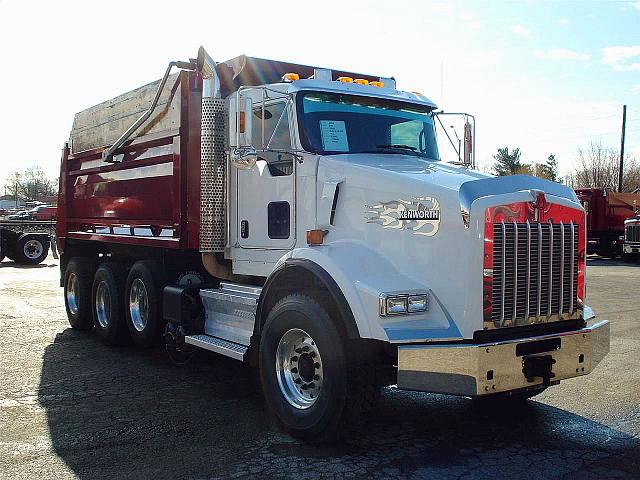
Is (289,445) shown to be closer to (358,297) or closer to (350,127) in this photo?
(358,297)

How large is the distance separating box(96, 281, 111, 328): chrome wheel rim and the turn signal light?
4.59 metres

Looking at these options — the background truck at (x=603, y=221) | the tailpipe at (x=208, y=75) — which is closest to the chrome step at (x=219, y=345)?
the tailpipe at (x=208, y=75)

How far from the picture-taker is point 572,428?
5.68 m

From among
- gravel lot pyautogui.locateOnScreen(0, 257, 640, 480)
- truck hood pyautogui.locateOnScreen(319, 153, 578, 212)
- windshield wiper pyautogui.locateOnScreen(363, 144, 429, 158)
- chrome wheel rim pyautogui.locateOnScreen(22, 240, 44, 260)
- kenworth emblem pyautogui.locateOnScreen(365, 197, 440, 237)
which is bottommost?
gravel lot pyautogui.locateOnScreen(0, 257, 640, 480)

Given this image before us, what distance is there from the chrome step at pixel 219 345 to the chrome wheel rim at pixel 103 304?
2.69 metres

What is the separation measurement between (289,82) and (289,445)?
311cm

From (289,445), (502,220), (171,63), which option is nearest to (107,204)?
(171,63)

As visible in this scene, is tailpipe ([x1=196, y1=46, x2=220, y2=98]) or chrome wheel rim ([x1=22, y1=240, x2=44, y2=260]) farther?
chrome wheel rim ([x1=22, y1=240, x2=44, y2=260])

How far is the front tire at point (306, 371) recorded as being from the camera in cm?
501

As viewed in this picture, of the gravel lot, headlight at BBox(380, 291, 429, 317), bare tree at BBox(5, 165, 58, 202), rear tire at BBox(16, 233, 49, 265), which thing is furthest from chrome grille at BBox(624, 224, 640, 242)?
bare tree at BBox(5, 165, 58, 202)

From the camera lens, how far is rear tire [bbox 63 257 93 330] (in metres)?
10.2

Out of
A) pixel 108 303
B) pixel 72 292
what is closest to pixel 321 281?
pixel 108 303

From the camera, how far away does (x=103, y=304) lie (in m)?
9.66

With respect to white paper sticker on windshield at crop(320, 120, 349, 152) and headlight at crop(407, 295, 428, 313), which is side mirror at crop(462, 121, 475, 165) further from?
headlight at crop(407, 295, 428, 313)
